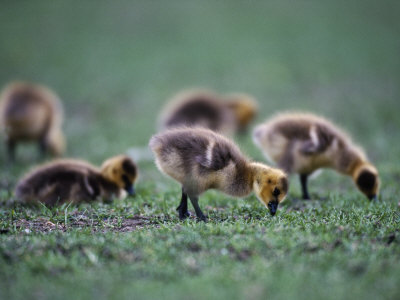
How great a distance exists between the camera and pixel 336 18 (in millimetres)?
21391

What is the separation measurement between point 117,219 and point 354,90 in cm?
1138

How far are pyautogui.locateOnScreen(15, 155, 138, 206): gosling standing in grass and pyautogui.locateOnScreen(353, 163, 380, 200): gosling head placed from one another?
10.0ft

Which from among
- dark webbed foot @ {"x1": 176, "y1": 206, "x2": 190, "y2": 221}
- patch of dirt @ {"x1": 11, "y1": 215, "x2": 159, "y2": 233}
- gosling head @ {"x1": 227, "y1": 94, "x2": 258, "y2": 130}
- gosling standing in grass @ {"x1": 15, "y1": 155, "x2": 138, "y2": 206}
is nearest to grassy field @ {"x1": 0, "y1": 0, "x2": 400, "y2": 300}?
patch of dirt @ {"x1": 11, "y1": 215, "x2": 159, "y2": 233}

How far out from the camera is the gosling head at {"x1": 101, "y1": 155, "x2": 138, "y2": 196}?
652cm

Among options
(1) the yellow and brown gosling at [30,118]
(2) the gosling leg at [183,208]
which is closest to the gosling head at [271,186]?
(2) the gosling leg at [183,208]

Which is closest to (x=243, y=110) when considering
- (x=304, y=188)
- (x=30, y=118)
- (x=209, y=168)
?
(x=30, y=118)

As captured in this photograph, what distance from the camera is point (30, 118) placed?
9.38m

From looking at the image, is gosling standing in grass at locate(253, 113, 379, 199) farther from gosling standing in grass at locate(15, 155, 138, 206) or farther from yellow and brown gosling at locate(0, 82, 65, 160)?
yellow and brown gosling at locate(0, 82, 65, 160)

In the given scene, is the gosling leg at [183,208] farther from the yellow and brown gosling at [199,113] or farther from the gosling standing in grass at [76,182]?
the yellow and brown gosling at [199,113]

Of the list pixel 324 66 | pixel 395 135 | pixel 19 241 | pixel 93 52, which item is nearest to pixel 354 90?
pixel 324 66

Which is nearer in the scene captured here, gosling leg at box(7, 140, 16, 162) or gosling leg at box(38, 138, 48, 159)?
gosling leg at box(7, 140, 16, 162)

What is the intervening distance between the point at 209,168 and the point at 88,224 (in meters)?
1.41

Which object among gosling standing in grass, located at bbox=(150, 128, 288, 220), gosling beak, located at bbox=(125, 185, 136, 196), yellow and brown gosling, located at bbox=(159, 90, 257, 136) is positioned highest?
yellow and brown gosling, located at bbox=(159, 90, 257, 136)

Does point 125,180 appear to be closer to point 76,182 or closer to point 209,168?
point 76,182
